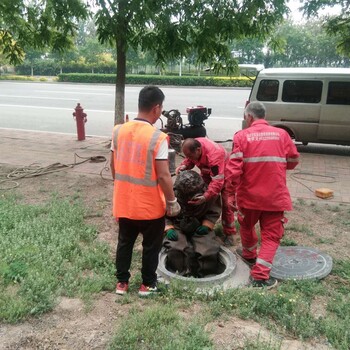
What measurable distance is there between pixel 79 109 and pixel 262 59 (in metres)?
47.9

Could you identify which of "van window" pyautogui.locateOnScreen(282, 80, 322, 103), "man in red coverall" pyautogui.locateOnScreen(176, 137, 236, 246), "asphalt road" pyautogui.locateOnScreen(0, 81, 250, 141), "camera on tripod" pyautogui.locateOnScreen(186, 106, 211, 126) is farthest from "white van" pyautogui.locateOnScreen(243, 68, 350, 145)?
"man in red coverall" pyautogui.locateOnScreen(176, 137, 236, 246)

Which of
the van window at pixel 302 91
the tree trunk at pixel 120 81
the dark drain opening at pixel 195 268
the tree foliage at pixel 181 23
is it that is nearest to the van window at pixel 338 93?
the van window at pixel 302 91

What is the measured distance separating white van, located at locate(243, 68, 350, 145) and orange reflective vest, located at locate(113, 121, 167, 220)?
6.90 metres

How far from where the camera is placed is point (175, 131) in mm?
8352

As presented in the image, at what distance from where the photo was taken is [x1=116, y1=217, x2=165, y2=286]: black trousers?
302cm

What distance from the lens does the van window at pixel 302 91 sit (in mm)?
8867

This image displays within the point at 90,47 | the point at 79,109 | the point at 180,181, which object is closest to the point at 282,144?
the point at 180,181

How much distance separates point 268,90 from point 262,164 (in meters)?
6.35

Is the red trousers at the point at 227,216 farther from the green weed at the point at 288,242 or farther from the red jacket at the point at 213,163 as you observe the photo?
the green weed at the point at 288,242

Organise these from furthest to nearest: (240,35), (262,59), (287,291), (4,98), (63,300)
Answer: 1. (262,59)
2. (4,98)
3. (240,35)
4. (287,291)
5. (63,300)

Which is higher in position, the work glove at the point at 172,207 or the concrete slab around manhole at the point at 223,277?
the work glove at the point at 172,207

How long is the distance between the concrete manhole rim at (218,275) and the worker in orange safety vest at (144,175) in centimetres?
53

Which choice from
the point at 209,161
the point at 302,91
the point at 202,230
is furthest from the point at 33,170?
the point at 302,91

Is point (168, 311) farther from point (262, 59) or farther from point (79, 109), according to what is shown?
point (262, 59)
